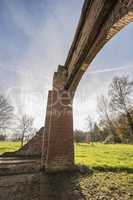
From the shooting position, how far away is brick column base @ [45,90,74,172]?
6.49 meters

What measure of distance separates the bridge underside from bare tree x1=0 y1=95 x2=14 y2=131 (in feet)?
59.8

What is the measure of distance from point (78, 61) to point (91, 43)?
3.45 feet

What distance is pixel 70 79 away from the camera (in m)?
6.09

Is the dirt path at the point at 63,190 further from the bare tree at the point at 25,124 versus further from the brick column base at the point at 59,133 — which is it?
the bare tree at the point at 25,124

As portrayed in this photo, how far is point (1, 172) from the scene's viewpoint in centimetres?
696

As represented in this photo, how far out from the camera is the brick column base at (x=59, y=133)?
256 inches

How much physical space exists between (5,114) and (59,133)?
1965 cm

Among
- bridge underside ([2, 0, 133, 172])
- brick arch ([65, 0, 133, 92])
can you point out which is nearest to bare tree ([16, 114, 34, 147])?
bridge underside ([2, 0, 133, 172])

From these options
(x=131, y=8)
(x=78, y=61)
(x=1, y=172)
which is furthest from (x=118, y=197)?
(x=1, y=172)

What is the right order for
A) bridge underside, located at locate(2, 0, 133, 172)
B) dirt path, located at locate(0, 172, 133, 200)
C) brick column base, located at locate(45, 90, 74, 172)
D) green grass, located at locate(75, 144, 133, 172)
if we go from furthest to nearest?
green grass, located at locate(75, 144, 133, 172)
brick column base, located at locate(45, 90, 74, 172)
dirt path, located at locate(0, 172, 133, 200)
bridge underside, located at locate(2, 0, 133, 172)

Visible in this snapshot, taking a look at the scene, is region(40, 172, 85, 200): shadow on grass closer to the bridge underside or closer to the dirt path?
the dirt path

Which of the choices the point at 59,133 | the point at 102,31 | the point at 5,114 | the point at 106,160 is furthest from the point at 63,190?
the point at 5,114

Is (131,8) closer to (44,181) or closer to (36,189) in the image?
(36,189)

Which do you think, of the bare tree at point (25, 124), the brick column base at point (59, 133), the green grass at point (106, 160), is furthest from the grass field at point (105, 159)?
the bare tree at point (25, 124)
